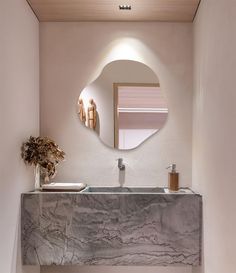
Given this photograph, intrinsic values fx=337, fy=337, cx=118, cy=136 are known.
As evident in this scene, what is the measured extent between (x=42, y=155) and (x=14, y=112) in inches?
16.1

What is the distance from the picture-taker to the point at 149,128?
8.90 ft

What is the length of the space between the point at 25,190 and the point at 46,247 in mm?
419

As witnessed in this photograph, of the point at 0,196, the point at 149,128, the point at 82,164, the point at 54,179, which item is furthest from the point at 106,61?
the point at 0,196

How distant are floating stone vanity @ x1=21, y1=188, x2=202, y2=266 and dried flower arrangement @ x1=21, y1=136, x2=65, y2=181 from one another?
242 millimetres

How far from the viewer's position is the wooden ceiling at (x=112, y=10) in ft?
7.84

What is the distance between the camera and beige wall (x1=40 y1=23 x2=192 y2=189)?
2.70 meters

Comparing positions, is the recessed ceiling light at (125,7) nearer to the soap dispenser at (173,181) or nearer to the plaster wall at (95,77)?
the plaster wall at (95,77)

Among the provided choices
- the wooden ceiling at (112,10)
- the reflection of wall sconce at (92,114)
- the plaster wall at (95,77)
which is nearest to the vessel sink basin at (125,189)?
the plaster wall at (95,77)

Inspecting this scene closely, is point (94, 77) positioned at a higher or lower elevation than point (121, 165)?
higher

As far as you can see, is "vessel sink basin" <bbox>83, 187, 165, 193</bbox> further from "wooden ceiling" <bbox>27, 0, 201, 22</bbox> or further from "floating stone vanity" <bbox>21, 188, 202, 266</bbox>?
"wooden ceiling" <bbox>27, 0, 201, 22</bbox>

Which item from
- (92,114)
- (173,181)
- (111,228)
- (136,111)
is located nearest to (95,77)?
(92,114)

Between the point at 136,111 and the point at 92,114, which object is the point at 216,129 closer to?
the point at 136,111

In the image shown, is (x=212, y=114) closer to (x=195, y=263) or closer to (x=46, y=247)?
(x=195, y=263)

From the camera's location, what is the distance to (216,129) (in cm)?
187
